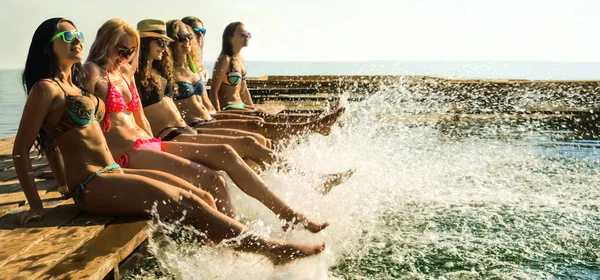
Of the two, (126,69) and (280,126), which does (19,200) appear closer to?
(126,69)

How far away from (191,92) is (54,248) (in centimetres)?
366

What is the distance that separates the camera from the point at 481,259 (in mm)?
5098

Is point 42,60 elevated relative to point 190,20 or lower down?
lower down

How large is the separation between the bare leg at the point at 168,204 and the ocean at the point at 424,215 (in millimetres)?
103

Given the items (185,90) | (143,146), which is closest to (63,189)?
(143,146)

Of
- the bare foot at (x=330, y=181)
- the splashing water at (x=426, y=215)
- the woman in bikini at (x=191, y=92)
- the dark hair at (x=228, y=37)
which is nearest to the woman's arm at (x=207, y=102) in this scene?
the woman in bikini at (x=191, y=92)

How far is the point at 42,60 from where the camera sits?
154 inches

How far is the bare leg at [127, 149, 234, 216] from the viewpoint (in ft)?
15.4

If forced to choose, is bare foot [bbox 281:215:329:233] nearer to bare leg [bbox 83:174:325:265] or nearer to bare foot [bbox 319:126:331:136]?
bare leg [bbox 83:174:325:265]

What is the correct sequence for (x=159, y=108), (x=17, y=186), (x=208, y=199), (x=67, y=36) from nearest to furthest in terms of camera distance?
(x=67, y=36)
(x=208, y=199)
(x=17, y=186)
(x=159, y=108)

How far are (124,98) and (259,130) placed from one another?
7.77 ft

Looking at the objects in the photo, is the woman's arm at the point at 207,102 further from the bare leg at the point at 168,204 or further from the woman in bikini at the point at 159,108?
the bare leg at the point at 168,204

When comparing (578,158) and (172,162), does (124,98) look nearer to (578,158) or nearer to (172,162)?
(172,162)

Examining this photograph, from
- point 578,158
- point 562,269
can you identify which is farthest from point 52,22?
point 578,158
